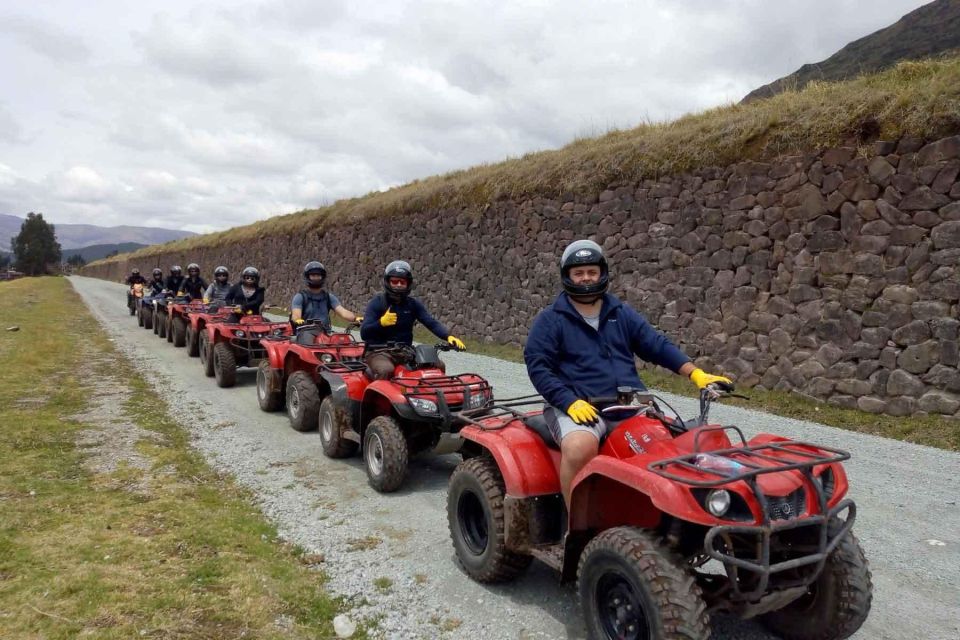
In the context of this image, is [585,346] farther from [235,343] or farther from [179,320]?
[179,320]

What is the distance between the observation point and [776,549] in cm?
298

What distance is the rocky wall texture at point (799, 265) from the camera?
837 cm

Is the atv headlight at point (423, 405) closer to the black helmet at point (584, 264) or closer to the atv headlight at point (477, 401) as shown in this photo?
the atv headlight at point (477, 401)

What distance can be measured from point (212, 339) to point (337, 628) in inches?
366

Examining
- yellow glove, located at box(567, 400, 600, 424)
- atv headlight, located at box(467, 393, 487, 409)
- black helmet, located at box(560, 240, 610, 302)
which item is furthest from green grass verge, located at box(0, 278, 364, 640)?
black helmet, located at box(560, 240, 610, 302)

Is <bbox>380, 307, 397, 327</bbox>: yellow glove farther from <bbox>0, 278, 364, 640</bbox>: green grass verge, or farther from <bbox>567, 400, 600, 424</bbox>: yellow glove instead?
<bbox>567, 400, 600, 424</bbox>: yellow glove

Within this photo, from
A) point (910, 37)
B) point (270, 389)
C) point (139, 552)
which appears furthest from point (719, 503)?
point (910, 37)

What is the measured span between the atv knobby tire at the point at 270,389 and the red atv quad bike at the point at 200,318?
144 inches

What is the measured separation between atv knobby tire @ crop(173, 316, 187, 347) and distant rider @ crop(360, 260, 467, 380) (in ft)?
35.8

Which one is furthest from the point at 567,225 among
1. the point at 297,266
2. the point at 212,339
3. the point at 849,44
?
the point at 849,44

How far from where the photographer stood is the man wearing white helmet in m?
3.85

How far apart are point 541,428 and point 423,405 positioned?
1932mm

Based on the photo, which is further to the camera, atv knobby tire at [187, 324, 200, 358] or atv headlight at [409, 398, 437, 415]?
atv knobby tire at [187, 324, 200, 358]

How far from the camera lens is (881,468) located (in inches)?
255
